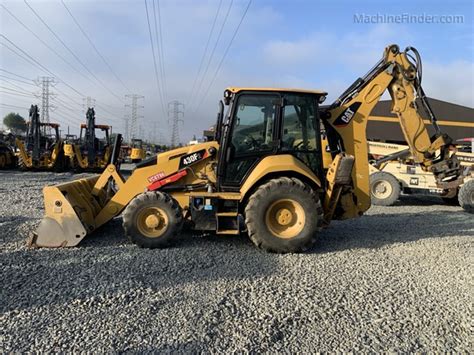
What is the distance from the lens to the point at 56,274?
4.56m

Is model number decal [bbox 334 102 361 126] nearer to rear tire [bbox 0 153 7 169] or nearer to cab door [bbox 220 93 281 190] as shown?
cab door [bbox 220 93 281 190]

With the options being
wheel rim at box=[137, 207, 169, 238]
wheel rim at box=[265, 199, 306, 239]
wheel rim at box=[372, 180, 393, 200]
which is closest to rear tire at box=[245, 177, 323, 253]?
wheel rim at box=[265, 199, 306, 239]

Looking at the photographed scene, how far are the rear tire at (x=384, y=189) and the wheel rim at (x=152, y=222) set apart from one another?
769 cm

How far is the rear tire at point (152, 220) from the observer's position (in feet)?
18.8

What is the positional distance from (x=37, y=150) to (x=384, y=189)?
1706 cm

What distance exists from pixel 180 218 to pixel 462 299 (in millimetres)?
3713

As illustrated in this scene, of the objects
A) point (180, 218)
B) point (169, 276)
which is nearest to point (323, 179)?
point (180, 218)

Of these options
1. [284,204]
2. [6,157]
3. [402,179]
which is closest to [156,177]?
[284,204]

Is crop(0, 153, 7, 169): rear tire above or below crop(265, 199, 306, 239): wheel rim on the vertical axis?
above

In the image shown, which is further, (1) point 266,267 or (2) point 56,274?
(1) point 266,267

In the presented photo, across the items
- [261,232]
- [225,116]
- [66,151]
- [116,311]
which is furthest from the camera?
[66,151]

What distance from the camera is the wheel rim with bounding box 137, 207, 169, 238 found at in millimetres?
5758

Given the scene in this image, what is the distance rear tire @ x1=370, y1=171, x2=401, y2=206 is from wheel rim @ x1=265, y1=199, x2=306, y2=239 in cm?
652

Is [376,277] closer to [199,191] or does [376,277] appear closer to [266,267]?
[266,267]
